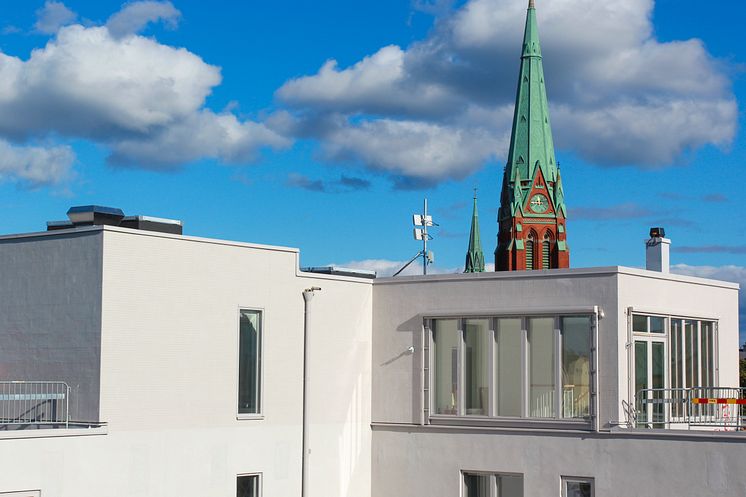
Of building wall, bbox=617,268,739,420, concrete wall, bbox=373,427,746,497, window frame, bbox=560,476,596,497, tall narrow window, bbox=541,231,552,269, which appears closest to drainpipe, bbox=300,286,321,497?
concrete wall, bbox=373,427,746,497

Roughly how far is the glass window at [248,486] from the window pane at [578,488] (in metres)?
6.18

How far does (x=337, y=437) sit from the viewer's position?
24078mm

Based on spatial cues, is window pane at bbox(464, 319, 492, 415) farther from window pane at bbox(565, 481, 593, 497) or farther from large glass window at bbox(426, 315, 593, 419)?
window pane at bbox(565, 481, 593, 497)

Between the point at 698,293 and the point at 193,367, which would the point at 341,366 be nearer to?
the point at 193,367

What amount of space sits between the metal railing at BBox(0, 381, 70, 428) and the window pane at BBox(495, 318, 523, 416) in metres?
8.78

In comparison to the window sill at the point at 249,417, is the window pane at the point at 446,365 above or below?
above

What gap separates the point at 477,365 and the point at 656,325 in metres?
3.82

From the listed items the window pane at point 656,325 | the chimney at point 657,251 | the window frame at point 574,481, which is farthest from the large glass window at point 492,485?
the chimney at point 657,251

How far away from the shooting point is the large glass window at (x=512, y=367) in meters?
22.3

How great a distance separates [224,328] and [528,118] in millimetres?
73377

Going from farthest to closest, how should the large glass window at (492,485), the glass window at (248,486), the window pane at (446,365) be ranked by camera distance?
the window pane at (446,365)
the large glass window at (492,485)
the glass window at (248,486)

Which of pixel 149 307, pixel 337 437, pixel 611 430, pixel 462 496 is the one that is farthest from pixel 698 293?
pixel 149 307

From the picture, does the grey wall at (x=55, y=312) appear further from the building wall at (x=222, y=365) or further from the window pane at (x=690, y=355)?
the window pane at (x=690, y=355)

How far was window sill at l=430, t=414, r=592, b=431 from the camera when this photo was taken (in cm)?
2202
